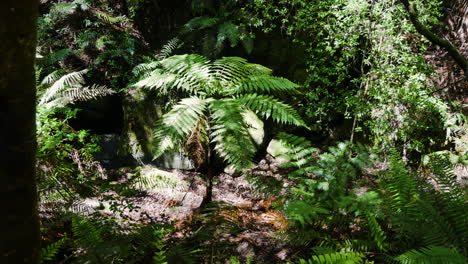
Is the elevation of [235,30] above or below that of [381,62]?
above

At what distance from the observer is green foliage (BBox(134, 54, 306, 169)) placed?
2.37m

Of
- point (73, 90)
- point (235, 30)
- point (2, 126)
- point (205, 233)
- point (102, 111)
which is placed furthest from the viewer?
point (102, 111)

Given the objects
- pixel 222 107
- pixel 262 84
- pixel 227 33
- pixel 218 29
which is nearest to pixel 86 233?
pixel 222 107

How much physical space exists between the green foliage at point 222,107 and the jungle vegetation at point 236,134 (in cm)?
2

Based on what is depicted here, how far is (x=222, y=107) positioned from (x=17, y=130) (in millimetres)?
1664

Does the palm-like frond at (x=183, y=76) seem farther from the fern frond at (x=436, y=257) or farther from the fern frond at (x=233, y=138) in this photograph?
the fern frond at (x=436, y=257)

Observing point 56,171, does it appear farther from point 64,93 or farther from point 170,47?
point 170,47

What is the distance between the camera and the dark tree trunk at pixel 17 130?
86 cm

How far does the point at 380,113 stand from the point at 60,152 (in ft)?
14.0

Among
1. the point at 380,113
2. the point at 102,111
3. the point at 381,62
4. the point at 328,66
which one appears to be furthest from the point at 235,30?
the point at 102,111

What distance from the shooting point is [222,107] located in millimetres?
2471

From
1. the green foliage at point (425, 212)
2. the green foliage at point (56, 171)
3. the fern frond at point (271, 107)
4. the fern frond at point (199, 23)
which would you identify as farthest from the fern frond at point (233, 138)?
the fern frond at point (199, 23)

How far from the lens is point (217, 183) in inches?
168

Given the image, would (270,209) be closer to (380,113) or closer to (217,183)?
(217,183)
